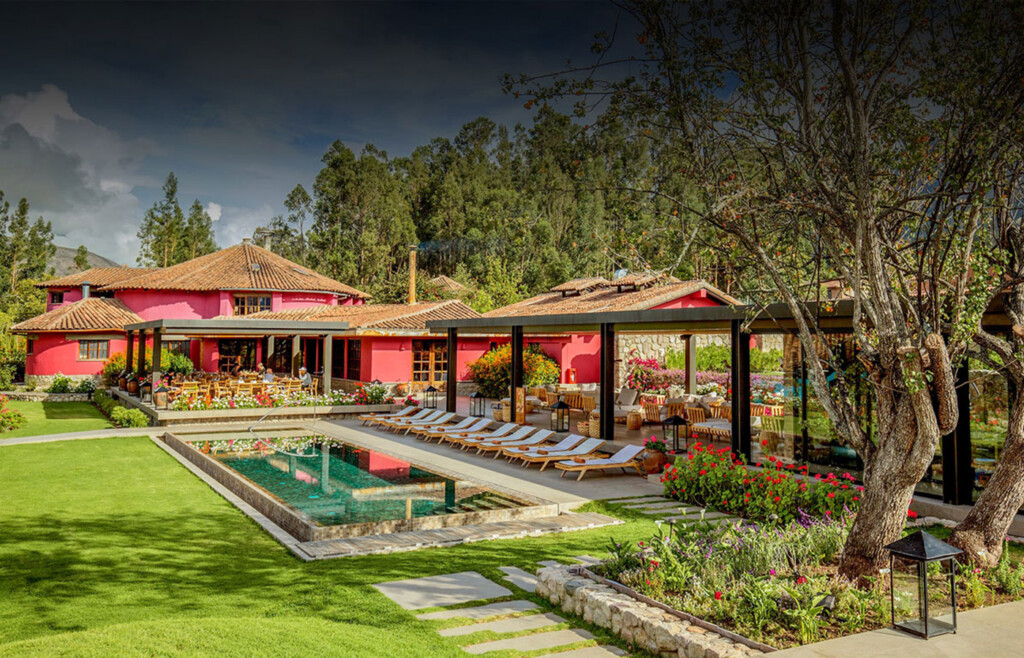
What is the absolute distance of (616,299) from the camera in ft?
84.4

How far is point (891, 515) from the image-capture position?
5.96 m

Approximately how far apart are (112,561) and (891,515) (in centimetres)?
754

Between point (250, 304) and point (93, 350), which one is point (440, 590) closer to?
point (93, 350)

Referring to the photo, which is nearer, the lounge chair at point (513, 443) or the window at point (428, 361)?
the lounge chair at point (513, 443)

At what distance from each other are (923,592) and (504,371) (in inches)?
816

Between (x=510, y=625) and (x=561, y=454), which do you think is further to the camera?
(x=561, y=454)

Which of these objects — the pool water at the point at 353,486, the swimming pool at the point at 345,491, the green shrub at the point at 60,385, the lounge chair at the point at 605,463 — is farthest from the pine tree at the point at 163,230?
the lounge chair at the point at 605,463

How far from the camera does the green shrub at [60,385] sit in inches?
1217

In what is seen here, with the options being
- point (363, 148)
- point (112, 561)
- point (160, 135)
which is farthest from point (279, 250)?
point (112, 561)

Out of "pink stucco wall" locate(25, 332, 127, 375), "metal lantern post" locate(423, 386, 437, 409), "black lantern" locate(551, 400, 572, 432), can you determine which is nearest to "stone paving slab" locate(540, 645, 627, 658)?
"black lantern" locate(551, 400, 572, 432)

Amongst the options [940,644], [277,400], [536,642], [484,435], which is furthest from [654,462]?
[277,400]

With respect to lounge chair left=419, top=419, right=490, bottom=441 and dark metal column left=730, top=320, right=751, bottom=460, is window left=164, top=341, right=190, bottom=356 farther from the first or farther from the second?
dark metal column left=730, top=320, right=751, bottom=460

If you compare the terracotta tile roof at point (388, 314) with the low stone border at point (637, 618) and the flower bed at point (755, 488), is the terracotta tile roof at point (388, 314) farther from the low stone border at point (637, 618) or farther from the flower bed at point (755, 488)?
the low stone border at point (637, 618)

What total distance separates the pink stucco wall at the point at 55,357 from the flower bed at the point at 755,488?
30.7 metres
